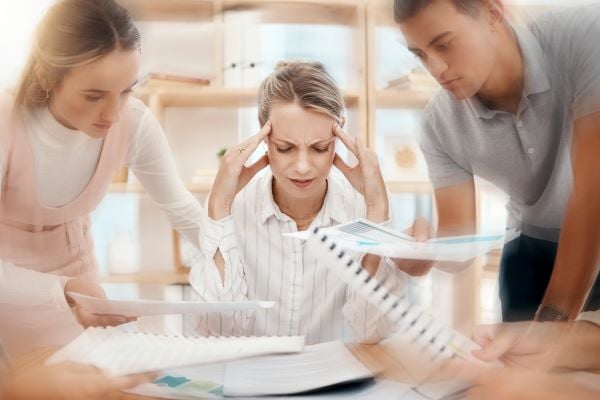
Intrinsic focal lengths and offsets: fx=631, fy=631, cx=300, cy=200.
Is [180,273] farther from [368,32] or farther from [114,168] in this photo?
[368,32]

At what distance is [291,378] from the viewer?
0.58 m

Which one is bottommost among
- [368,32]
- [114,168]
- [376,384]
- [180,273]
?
[376,384]

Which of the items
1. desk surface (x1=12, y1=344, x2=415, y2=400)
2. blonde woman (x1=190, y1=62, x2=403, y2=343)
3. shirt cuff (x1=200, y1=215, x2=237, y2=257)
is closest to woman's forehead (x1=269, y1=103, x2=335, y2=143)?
blonde woman (x1=190, y1=62, x2=403, y2=343)

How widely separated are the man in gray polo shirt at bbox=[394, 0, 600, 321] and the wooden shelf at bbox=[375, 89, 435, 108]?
13 millimetres

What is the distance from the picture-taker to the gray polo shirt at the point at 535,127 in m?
0.60

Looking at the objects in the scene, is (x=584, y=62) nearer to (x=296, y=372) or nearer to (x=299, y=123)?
(x=299, y=123)

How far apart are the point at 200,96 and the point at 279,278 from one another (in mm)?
190

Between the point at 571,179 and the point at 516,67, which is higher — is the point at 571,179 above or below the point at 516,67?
below

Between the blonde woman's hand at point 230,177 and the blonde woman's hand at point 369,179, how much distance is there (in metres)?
0.08

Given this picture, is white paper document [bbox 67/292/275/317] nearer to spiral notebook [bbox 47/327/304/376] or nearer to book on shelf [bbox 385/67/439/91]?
spiral notebook [bbox 47/327/304/376]

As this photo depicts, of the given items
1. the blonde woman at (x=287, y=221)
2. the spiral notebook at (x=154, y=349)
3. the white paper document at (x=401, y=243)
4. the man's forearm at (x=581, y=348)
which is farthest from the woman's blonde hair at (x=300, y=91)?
the man's forearm at (x=581, y=348)

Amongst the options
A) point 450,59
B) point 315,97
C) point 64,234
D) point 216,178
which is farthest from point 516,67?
point 64,234

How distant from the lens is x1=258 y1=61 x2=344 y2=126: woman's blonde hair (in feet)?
1.95

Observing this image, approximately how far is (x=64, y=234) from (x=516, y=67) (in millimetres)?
466
